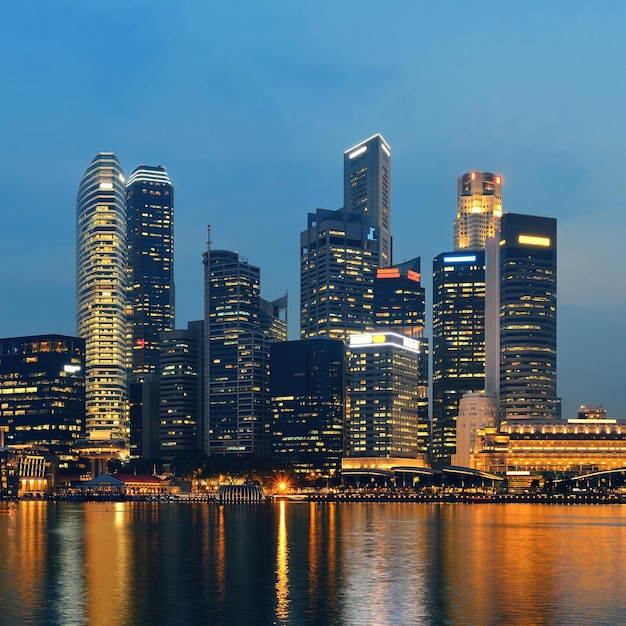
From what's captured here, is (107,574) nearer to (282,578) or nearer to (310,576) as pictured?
(282,578)

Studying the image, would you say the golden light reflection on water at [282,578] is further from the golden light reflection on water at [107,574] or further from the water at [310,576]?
the golden light reflection on water at [107,574]

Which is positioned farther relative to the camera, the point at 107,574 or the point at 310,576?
the point at 107,574

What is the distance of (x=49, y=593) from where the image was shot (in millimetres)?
85250

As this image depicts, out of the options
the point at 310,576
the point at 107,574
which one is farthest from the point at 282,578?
the point at 107,574

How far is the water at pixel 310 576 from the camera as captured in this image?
75375 millimetres

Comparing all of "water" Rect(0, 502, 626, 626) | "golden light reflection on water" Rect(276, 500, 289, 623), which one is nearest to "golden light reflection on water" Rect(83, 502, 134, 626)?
"water" Rect(0, 502, 626, 626)

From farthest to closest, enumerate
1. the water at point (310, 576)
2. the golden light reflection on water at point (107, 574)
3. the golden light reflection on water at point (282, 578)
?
1. the golden light reflection on water at point (282, 578)
2. the golden light reflection on water at point (107, 574)
3. the water at point (310, 576)

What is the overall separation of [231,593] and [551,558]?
41.3 metres

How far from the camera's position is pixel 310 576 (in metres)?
96.7

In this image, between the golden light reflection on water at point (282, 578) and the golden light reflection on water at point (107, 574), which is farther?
the golden light reflection on water at point (282, 578)

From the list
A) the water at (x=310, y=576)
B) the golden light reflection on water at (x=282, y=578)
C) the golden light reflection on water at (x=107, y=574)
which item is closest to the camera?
the water at (x=310, y=576)

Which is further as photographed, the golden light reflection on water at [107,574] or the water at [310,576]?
the golden light reflection on water at [107,574]

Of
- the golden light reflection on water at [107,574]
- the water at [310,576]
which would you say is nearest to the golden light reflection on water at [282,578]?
the water at [310,576]

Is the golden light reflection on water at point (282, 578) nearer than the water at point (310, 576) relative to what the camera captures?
No
